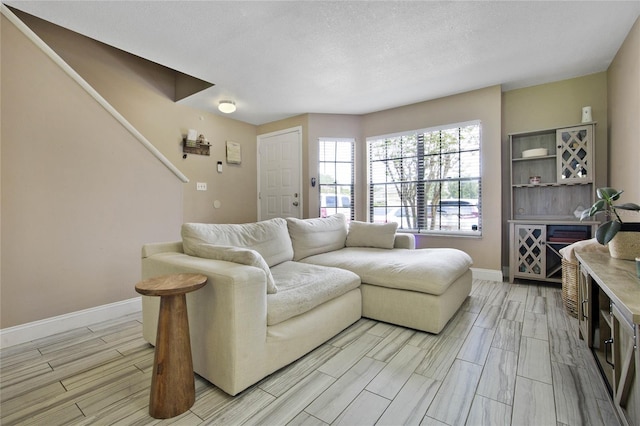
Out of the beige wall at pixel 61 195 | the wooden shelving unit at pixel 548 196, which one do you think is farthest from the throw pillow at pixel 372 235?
the beige wall at pixel 61 195

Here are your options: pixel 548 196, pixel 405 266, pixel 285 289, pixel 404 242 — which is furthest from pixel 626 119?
pixel 285 289

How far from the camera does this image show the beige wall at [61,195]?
6.84ft

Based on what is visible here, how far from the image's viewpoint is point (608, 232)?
163 cm

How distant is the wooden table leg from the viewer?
133 centimetres

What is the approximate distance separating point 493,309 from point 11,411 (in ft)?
11.1

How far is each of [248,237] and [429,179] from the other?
2.93 metres

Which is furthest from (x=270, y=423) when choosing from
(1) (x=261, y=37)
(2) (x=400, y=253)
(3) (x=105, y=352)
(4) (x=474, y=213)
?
(4) (x=474, y=213)

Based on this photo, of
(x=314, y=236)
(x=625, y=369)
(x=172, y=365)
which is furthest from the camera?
(x=314, y=236)

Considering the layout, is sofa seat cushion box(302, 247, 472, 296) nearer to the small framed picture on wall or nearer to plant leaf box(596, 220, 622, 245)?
plant leaf box(596, 220, 622, 245)

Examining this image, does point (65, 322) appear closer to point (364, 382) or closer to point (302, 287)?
point (302, 287)

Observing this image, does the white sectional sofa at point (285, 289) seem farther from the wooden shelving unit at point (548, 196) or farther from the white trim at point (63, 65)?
the white trim at point (63, 65)

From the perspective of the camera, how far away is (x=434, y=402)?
1403 mm

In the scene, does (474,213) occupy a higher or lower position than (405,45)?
lower

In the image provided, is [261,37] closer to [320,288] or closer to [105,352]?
[320,288]
